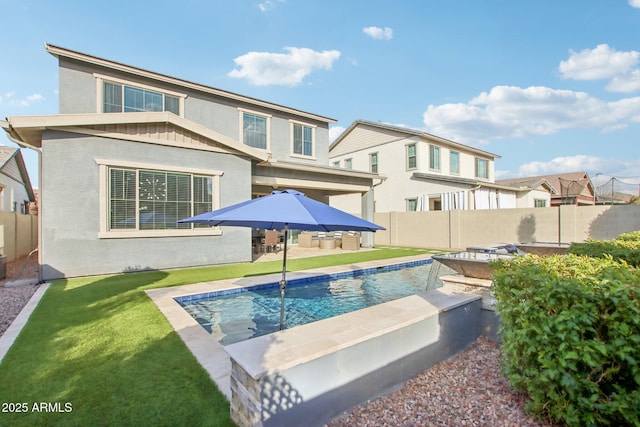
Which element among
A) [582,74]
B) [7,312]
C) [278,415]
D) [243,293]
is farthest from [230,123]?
[582,74]

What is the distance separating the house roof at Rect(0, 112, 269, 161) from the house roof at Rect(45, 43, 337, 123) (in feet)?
12.1

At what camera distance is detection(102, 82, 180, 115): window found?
12.0m

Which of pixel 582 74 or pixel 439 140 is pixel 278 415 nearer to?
pixel 439 140

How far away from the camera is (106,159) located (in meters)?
9.47

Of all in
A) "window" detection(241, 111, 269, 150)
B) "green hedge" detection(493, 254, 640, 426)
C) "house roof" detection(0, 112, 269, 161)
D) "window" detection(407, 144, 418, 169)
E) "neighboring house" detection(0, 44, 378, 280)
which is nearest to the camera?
"green hedge" detection(493, 254, 640, 426)

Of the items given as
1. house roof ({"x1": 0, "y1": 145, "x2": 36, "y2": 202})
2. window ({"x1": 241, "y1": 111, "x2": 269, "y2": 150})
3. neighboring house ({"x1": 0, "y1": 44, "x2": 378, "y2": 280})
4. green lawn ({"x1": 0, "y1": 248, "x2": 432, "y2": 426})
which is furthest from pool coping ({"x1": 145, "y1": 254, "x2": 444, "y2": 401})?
house roof ({"x1": 0, "y1": 145, "x2": 36, "y2": 202})

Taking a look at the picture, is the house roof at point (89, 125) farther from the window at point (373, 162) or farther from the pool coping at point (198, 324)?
the window at point (373, 162)

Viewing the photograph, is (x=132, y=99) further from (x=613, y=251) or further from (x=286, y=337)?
(x=613, y=251)

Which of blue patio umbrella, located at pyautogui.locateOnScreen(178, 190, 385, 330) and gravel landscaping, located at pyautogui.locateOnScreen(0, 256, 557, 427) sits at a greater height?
blue patio umbrella, located at pyautogui.locateOnScreen(178, 190, 385, 330)

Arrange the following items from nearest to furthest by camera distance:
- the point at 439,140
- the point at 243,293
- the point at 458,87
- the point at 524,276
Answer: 1. the point at 524,276
2. the point at 243,293
3. the point at 458,87
4. the point at 439,140

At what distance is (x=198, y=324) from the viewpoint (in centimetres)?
538

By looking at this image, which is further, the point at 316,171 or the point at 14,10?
A: the point at 316,171

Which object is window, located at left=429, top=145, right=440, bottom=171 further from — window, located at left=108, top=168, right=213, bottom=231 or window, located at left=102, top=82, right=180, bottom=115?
window, located at left=102, top=82, right=180, bottom=115

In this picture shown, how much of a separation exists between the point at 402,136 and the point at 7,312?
70.5 ft
